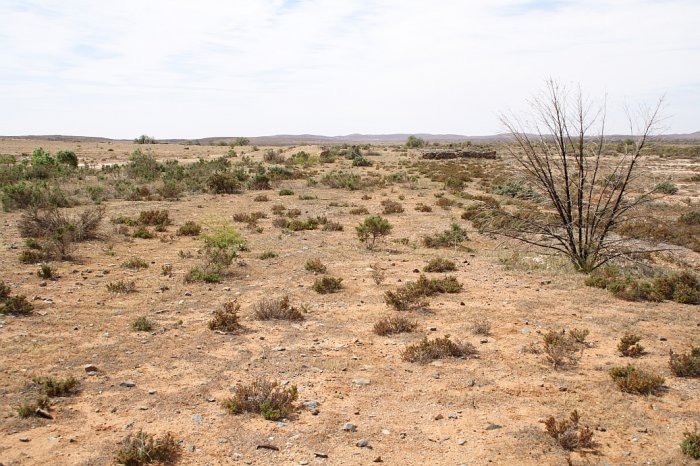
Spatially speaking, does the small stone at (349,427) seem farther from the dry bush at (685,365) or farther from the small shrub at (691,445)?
the dry bush at (685,365)

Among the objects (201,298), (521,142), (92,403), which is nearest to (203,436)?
(92,403)

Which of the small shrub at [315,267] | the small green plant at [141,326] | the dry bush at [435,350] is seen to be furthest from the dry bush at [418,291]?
the small green plant at [141,326]

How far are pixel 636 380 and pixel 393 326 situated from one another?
325 cm

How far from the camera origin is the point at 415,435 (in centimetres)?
488

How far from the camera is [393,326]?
7602mm

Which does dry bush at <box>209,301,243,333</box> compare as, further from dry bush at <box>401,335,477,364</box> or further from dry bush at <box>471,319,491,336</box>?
dry bush at <box>471,319,491,336</box>

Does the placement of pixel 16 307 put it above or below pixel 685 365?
above

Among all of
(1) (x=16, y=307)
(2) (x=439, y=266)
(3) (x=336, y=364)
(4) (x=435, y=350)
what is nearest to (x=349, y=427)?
(3) (x=336, y=364)

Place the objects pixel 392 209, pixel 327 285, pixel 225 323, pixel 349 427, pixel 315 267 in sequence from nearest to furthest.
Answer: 1. pixel 349 427
2. pixel 225 323
3. pixel 327 285
4. pixel 315 267
5. pixel 392 209

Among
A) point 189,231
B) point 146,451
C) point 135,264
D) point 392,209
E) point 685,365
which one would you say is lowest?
point 146,451

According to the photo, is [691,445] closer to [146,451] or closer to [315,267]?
[146,451]

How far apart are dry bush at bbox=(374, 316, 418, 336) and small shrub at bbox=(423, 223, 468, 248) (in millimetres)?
6298

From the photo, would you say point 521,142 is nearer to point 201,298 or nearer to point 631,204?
point 631,204

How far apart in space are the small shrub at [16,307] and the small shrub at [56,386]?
2.53 meters
